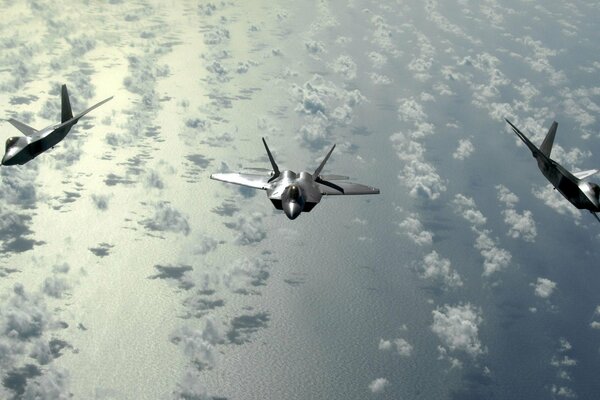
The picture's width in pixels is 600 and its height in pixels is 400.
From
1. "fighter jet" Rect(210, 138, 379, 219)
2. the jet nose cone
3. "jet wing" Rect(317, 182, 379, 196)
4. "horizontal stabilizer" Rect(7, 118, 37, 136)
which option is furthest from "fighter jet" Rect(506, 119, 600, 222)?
"horizontal stabilizer" Rect(7, 118, 37, 136)

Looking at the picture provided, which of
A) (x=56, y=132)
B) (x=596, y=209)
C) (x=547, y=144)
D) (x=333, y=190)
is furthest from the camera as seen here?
(x=333, y=190)

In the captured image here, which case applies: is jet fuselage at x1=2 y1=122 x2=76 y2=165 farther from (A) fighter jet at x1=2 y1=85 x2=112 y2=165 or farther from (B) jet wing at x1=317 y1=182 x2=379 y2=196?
(B) jet wing at x1=317 y1=182 x2=379 y2=196

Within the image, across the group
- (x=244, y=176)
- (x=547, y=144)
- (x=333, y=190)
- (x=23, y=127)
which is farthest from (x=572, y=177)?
(x=23, y=127)

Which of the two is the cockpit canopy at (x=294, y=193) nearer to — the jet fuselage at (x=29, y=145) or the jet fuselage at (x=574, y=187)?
the jet fuselage at (x=574, y=187)

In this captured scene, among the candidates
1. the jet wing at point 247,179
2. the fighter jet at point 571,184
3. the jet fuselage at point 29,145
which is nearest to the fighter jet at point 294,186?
the jet wing at point 247,179

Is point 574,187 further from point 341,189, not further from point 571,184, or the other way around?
point 341,189

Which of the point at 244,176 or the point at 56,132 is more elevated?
the point at 56,132

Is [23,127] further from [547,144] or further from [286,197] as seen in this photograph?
[547,144]
